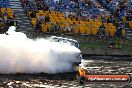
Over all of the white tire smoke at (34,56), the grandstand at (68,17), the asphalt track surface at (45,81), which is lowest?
the asphalt track surface at (45,81)

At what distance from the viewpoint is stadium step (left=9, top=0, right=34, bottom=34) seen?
117 feet

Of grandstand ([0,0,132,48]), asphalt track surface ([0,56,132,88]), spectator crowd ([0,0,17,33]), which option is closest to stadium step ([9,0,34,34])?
Answer: grandstand ([0,0,132,48])

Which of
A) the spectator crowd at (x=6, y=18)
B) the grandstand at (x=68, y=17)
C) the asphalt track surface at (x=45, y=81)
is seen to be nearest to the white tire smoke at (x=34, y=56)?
the asphalt track surface at (x=45, y=81)

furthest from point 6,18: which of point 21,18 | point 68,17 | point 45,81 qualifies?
point 45,81

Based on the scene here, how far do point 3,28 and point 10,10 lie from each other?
341 cm

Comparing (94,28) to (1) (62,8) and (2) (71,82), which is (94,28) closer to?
(1) (62,8)

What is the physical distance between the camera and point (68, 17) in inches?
1499

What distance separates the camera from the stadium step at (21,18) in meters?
35.8

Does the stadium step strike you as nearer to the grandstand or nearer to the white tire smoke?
the grandstand

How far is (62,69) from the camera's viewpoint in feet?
80.8

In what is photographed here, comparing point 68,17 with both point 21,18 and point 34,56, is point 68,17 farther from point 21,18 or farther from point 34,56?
point 34,56

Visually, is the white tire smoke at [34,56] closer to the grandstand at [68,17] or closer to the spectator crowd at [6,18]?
the spectator crowd at [6,18]

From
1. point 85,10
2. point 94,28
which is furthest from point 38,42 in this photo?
point 85,10

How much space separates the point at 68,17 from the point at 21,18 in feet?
13.7
